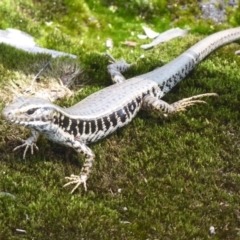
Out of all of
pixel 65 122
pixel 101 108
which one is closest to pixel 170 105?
pixel 101 108

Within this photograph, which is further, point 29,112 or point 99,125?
point 99,125

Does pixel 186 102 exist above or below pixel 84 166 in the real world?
above

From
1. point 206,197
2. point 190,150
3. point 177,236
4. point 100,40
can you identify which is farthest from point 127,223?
point 100,40

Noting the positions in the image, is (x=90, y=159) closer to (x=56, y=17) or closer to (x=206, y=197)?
(x=206, y=197)

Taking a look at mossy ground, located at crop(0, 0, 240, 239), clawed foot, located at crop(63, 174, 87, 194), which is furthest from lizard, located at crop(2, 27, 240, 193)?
mossy ground, located at crop(0, 0, 240, 239)

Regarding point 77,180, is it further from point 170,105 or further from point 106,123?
point 170,105

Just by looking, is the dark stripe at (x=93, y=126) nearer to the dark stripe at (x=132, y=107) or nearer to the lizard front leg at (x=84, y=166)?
the lizard front leg at (x=84, y=166)

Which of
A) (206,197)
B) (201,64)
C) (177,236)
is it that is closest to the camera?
(177,236)
